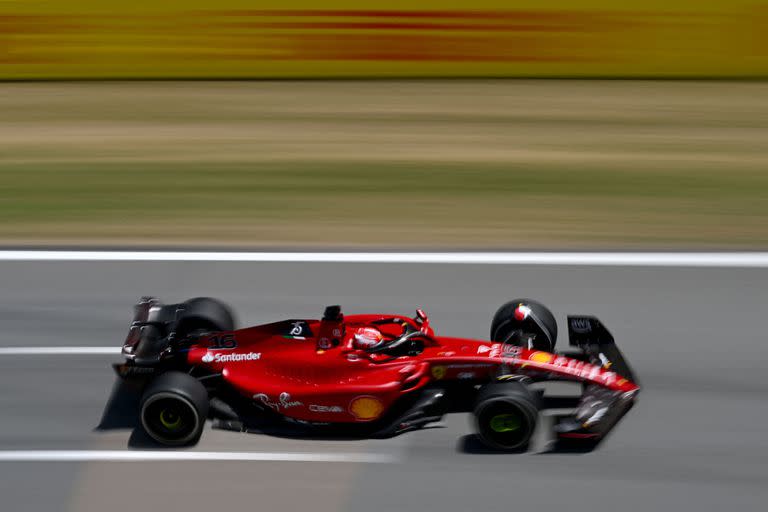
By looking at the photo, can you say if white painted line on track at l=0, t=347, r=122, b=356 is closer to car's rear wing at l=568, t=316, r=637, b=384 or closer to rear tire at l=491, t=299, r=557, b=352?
rear tire at l=491, t=299, r=557, b=352

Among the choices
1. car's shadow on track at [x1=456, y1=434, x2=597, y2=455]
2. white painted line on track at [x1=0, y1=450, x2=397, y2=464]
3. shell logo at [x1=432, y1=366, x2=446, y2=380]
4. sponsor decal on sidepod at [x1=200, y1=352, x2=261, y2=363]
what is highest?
shell logo at [x1=432, y1=366, x2=446, y2=380]

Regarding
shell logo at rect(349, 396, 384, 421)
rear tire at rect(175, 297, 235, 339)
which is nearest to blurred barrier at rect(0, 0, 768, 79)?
rear tire at rect(175, 297, 235, 339)

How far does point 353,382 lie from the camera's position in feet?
23.9

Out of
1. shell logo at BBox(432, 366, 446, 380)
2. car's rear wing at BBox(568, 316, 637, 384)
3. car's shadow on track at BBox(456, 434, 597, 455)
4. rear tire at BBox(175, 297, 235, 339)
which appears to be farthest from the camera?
rear tire at BBox(175, 297, 235, 339)

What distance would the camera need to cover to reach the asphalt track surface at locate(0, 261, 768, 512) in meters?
6.93

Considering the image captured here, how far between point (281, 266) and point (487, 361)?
12.3 feet

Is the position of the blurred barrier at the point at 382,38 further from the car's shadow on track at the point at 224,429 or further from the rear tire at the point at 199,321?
the car's shadow on track at the point at 224,429

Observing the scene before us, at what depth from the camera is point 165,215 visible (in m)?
12.2

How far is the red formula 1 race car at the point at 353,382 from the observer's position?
281 inches

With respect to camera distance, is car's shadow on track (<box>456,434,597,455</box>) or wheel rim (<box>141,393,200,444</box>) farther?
car's shadow on track (<box>456,434,597,455</box>)

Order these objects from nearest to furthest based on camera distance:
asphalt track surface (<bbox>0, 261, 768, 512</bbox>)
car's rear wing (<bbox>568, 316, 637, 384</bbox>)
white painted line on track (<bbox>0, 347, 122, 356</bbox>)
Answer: asphalt track surface (<bbox>0, 261, 768, 512</bbox>), car's rear wing (<bbox>568, 316, 637, 384</bbox>), white painted line on track (<bbox>0, 347, 122, 356</bbox>)

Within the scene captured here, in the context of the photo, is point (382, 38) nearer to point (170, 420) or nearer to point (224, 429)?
point (224, 429)

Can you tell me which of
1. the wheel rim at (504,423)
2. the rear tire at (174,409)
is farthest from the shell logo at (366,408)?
the rear tire at (174,409)

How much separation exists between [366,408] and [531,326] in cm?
148
